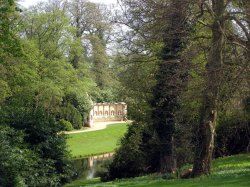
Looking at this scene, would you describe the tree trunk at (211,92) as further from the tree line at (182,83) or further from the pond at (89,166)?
the pond at (89,166)

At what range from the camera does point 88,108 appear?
197 feet

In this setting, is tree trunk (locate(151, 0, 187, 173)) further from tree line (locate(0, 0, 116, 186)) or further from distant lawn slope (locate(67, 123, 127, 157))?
distant lawn slope (locate(67, 123, 127, 157))

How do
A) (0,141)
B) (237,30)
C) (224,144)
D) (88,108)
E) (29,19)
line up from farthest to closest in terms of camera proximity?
(88,108) < (29,19) < (224,144) < (0,141) < (237,30)

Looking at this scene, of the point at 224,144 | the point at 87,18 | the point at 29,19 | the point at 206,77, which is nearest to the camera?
the point at 206,77

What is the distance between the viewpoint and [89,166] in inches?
1485

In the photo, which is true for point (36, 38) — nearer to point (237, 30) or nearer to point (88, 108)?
point (88, 108)

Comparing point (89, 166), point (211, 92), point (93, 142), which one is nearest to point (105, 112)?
point (93, 142)

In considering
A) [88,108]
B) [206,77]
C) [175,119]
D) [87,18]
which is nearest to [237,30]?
[206,77]

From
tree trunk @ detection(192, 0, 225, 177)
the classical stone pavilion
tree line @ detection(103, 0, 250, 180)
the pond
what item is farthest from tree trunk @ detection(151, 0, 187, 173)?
the classical stone pavilion

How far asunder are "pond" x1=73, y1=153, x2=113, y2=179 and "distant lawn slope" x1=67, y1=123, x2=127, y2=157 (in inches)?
76.1

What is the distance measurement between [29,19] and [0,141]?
28.9m

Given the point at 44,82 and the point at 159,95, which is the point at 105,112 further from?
the point at 159,95

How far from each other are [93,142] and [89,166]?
1396 centimetres

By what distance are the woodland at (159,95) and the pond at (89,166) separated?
5.26 metres
